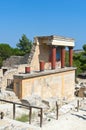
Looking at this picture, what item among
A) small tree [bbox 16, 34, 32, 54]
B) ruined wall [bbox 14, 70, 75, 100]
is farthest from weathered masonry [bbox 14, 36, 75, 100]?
small tree [bbox 16, 34, 32, 54]

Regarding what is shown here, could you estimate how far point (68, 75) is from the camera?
67.1 feet

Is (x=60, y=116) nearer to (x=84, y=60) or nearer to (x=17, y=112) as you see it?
(x=17, y=112)

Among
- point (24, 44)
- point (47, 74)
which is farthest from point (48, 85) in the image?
point (24, 44)

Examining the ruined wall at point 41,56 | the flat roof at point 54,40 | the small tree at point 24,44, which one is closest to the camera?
the flat roof at point 54,40

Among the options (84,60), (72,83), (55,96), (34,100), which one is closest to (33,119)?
(34,100)

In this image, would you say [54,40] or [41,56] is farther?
[41,56]

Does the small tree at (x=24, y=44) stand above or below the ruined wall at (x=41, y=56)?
above

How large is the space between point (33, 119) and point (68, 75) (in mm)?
8777

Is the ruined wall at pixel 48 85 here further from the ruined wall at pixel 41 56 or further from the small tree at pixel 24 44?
the small tree at pixel 24 44

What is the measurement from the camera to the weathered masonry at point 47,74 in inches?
582

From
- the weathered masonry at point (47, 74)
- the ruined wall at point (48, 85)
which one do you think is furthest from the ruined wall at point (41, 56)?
the ruined wall at point (48, 85)

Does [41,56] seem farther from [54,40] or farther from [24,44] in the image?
[24,44]

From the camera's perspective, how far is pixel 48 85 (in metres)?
17.4

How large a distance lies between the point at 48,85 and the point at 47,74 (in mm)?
884
